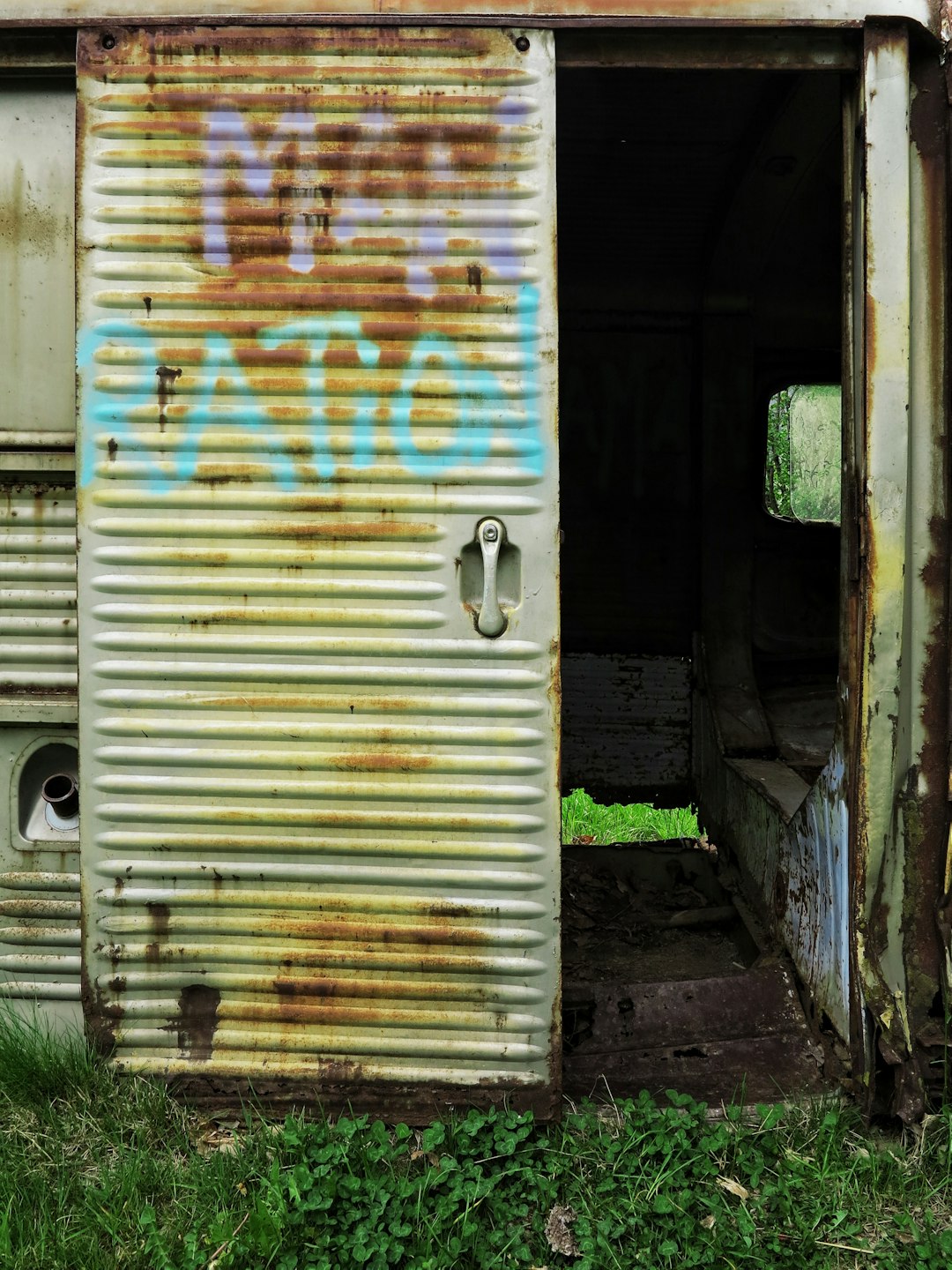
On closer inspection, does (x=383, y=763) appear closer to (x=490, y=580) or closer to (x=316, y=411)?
(x=490, y=580)

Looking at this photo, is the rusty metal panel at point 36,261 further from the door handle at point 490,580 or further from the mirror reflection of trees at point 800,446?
the mirror reflection of trees at point 800,446

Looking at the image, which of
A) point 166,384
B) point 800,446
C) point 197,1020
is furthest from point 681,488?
point 197,1020

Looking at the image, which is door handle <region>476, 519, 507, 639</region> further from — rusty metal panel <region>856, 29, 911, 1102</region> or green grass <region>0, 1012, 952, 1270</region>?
green grass <region>0, 1012, 952, 1270</region>

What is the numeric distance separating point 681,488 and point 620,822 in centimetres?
191

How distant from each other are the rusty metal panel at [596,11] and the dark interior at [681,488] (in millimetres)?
2461

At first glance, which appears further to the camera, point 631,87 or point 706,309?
point 706,309

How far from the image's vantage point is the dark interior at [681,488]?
16.9ft

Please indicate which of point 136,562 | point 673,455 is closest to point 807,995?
point 136,562

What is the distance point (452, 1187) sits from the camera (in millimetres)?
2430

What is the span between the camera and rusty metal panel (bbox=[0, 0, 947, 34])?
8.29 ft

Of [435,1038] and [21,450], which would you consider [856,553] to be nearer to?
[435,1038]

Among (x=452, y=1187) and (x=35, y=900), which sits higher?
(x=35, y=900)

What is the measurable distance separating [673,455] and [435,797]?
322 centimetres

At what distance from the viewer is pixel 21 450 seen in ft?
9.05
